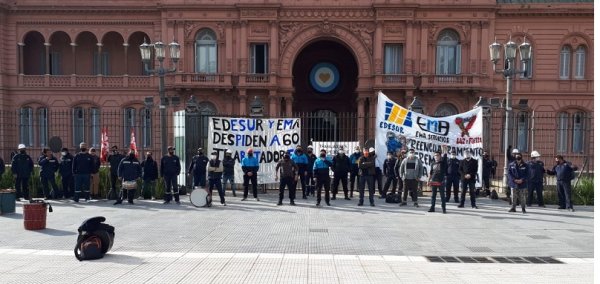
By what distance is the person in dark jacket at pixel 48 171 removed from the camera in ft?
51.3

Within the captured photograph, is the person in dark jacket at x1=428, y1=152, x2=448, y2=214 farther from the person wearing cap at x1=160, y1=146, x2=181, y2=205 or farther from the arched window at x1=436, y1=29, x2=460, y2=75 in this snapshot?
the arched window at x1=436, y1=29, x2=460, y2=75

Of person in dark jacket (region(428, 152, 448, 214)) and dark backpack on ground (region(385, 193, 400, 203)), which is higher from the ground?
person in dark jacket (region(428, 152, 448, 214))

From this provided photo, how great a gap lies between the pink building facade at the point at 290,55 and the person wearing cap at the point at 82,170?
16.2 meters

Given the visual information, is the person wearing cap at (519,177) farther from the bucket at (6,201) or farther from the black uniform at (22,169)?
the black uniform at (22,169)

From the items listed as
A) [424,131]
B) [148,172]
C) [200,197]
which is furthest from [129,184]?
[424,131]

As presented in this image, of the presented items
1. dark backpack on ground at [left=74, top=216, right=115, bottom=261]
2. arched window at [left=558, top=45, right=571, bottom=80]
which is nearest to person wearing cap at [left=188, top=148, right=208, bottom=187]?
dark backpack on ground at [left=74, top=216, right=115, bottom=261]

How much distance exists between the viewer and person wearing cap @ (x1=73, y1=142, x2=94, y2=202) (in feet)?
50.1

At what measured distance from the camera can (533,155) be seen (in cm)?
1451

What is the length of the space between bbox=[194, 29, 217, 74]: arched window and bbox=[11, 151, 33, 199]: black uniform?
18212 millimetres

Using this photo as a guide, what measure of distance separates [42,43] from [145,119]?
9505mm

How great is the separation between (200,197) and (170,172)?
4.68ft

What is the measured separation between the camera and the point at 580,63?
33.1m

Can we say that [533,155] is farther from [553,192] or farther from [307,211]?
[307,211]

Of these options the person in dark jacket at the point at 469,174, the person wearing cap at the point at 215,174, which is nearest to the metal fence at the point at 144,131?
the person in dark jacket at the point at 469,174
